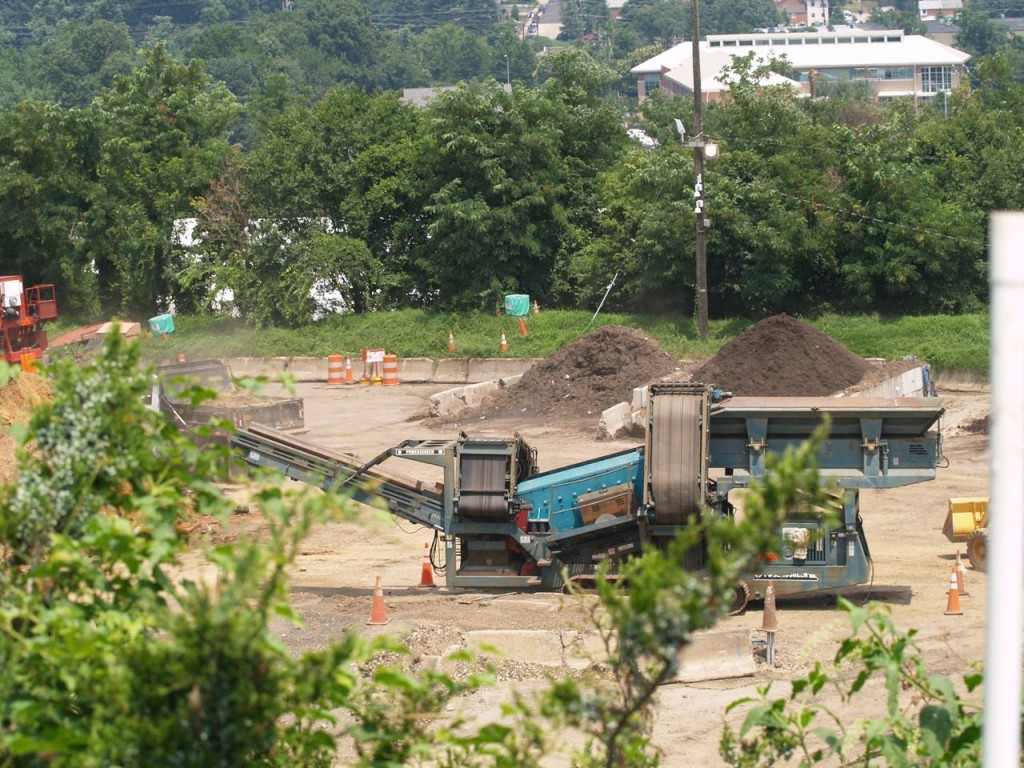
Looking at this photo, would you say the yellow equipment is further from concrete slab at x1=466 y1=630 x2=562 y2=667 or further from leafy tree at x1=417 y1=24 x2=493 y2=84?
leafy tree at x1=417 y1=24 x2=493 y2=84

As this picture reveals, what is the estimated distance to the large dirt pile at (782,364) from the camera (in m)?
29.5

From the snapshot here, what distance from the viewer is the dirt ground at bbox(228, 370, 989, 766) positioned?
1388 cm

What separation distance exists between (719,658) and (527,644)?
2.07 m

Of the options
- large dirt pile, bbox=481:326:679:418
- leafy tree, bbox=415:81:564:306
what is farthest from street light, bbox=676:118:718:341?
leafy tree, bbox=415:81:564:306

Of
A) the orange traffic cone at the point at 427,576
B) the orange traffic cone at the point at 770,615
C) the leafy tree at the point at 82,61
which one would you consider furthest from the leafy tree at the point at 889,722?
the leafy tree at the point at 82,61

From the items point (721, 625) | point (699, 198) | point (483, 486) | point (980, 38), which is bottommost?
point (721, 625)

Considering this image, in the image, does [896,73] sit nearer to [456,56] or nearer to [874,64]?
[874,64]

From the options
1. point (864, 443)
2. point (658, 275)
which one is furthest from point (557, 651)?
point (658, 275)

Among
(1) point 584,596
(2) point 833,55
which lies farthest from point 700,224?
(2) point 833,55

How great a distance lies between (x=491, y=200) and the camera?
42.7 m

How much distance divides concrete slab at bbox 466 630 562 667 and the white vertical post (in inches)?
466

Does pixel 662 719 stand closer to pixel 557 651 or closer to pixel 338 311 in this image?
pixel 557 651

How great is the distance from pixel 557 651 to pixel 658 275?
2581 centimetres

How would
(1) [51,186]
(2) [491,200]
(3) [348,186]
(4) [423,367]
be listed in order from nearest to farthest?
(4) [423,367]
(2) [491,200]
(3) [348,186]
(1) [51,186]
